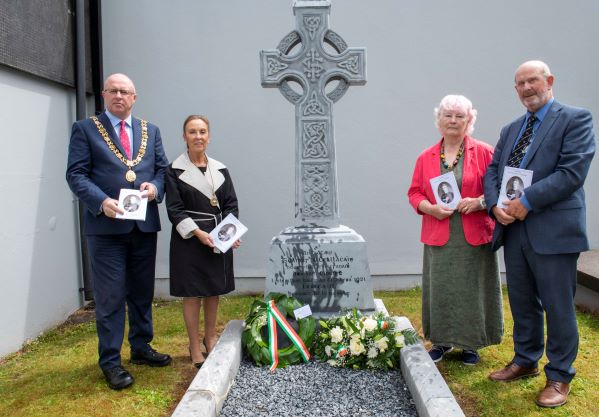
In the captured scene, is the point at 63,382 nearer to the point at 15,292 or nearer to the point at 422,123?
the point at 15,292

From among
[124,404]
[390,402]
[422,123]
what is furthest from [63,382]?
[422,123]

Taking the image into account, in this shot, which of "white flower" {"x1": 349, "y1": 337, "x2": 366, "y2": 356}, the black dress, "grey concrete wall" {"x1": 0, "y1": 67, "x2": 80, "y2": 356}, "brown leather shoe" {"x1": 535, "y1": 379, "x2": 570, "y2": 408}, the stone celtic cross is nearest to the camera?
"brown leather shoe" {"x1": 535, "y1": 379, "x2": 570, "y2": 408}

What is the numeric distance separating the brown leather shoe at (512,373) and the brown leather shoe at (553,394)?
0.30m

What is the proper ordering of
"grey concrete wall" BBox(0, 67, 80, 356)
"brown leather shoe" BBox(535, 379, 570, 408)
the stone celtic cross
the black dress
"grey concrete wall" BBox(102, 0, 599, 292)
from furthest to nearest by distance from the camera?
"grey concrete wall" BBox(102, 0, 599, 292) < "grey concrete wall" BBox(0, 67, 80, 356) < the stone celtic cross < the black dress < "brown leather shoe" BBox(535, 379, 570, 408)

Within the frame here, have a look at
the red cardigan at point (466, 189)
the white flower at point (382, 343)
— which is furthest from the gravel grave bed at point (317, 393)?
the red cardigan at point (466, 189)

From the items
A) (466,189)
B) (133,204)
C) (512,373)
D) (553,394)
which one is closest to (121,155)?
(133,204)

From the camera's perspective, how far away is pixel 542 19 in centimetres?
648

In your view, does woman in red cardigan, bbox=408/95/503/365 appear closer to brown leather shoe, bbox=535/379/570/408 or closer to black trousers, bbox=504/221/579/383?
black trousers, bbox=504/221/579/383

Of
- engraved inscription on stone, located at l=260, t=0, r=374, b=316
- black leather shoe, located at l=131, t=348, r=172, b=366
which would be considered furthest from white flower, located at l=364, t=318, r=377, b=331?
black leather shoe, located at l=131, t=348, r=172, b=366

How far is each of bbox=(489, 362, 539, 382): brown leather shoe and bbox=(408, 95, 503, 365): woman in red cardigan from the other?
0.25 meters

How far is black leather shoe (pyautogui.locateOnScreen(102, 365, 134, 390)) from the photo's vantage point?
12.8ft

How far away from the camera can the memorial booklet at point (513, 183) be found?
349 cm

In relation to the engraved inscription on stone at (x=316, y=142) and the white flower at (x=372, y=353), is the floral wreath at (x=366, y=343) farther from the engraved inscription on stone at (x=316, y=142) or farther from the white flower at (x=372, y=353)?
the engraved inscription on stone at (x=316, y=142)

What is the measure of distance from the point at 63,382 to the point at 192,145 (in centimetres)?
207
